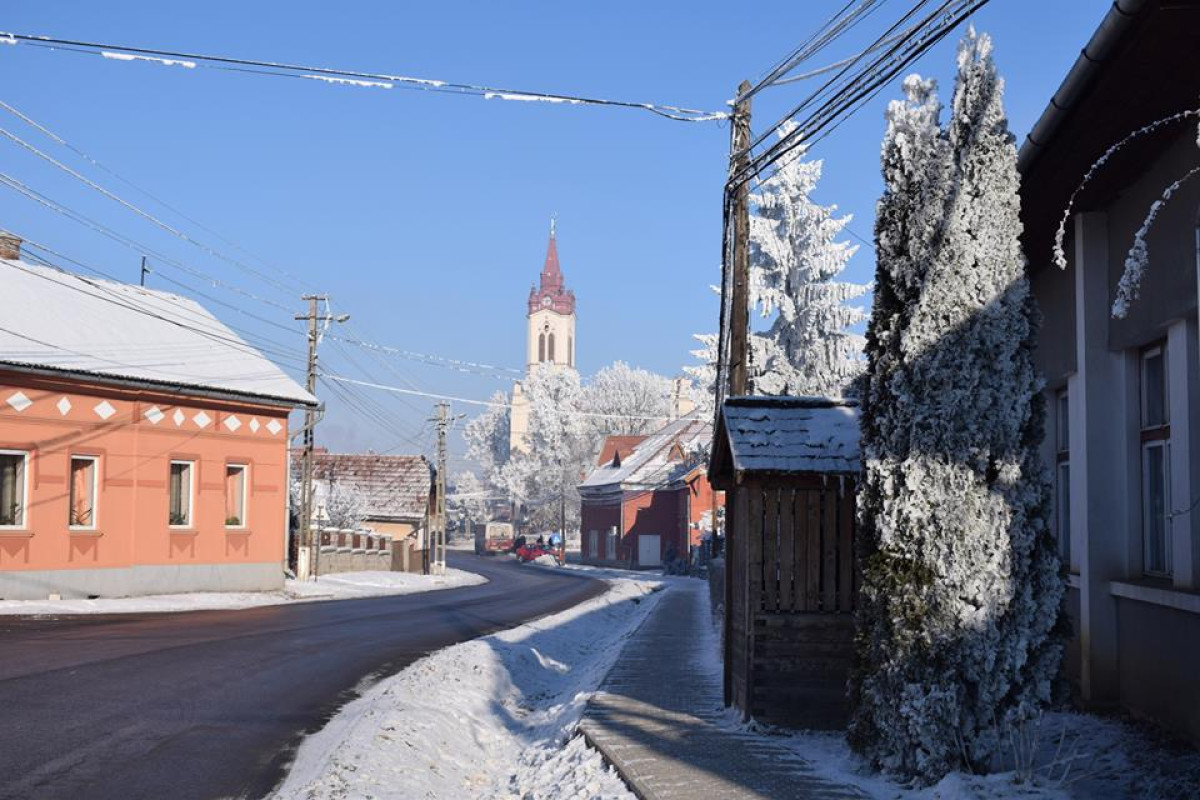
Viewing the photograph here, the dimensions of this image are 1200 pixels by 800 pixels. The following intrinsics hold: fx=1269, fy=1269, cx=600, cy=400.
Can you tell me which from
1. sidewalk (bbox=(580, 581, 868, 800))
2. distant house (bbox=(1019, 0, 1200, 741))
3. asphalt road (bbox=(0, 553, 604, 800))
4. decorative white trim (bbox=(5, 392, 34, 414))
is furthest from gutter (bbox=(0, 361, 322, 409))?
distant house (bbox=(1019, 0, 1200, 741))

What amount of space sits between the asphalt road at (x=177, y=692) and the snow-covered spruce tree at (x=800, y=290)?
18298 mm

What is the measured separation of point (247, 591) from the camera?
113 ft

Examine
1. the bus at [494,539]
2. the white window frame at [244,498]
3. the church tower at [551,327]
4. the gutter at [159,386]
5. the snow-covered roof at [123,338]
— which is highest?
the church tower at [551,327]

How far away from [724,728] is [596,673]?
545 cm

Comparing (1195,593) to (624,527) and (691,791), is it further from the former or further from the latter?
(624,527)

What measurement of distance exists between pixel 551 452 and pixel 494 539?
11.2 meters

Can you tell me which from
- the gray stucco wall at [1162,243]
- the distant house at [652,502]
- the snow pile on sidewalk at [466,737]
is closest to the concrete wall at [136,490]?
the snow pile on sidewalk at [466,737]

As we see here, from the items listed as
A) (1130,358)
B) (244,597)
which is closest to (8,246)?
(244,597)

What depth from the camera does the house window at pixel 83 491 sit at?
29141 mm

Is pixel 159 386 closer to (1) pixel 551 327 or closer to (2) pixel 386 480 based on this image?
(2) pixel 386 480

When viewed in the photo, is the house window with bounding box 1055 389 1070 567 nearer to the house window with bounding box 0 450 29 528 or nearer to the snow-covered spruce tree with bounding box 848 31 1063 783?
the snow-covered spruce tree with bounding box 848 31 1063 783

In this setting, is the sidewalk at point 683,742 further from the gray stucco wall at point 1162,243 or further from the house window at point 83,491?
the house window at point 83,491

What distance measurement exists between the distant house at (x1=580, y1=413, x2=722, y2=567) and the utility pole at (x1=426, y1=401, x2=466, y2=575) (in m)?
13.3

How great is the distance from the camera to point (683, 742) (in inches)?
406
